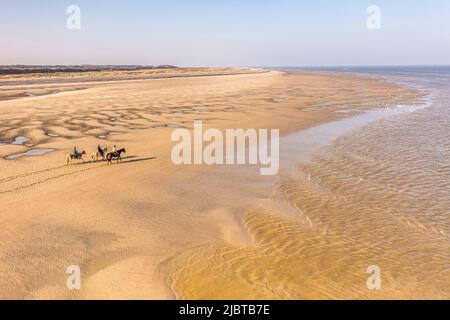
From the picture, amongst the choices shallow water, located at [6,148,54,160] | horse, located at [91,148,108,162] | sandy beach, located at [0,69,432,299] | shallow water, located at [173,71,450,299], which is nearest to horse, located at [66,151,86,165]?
sandy beach, located at [0,69,432,299]

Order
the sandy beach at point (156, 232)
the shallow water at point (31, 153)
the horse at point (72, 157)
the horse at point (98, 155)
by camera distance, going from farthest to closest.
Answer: the shallow water at point (31, 153), the horse at point (98, 155), the horse at point (72, 157), the sandy beach at point (156, 232)

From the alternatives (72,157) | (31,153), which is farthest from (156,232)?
(31,153)

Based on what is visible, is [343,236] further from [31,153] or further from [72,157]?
[31,153]

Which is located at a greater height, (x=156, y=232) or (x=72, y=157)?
(x=72, y=157)

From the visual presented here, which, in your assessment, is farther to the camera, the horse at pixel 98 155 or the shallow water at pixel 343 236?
the horse at pixel 98 155

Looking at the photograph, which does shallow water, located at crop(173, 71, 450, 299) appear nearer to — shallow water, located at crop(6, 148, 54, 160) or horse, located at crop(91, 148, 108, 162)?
horse, located at crop(91, 148, 108, 162)

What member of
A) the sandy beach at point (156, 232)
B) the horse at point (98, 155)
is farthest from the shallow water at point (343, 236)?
the horse at point (98, 155)

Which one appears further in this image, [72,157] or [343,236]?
[72,157]

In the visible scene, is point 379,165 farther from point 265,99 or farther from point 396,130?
point 265,99

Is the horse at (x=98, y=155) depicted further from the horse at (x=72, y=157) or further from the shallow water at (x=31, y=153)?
the shallow water at (x=31, y=153)
